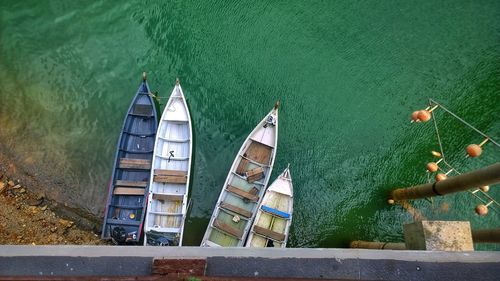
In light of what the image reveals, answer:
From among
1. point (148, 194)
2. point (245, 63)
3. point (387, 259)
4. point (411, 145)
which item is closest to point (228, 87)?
point (245, 63)

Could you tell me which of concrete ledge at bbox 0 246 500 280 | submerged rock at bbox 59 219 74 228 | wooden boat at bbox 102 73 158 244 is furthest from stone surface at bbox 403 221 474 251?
submerged rock at bbox 59 219 74 228

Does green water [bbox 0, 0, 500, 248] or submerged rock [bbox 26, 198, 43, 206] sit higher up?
green water [bbox 0, 0, 500, 248]

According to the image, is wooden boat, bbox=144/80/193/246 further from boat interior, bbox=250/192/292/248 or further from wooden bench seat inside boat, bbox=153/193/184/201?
boat interior, bbox=250/192/292/248

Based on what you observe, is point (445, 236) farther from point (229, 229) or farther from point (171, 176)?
point (171, 176)

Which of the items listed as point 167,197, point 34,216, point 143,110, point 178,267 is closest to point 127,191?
point 167,197

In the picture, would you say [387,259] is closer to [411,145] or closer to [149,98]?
[411,145]
